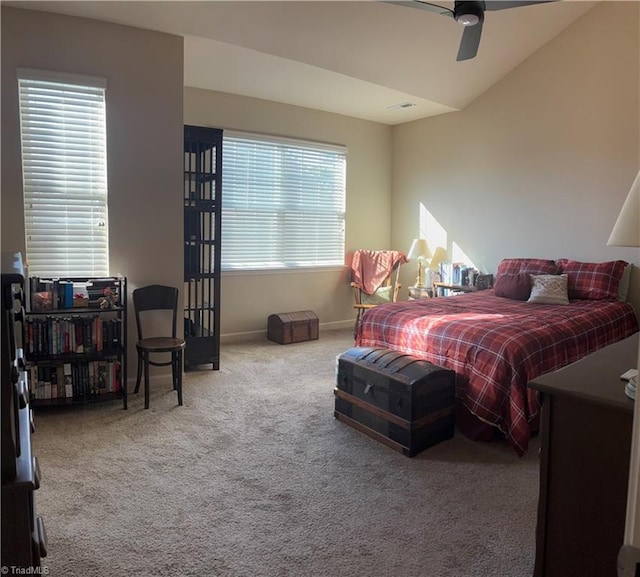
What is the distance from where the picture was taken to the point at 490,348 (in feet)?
10.2

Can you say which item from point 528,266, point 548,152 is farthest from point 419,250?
point 548,152

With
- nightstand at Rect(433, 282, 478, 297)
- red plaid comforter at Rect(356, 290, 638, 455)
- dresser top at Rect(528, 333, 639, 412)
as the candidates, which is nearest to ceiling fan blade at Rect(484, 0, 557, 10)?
red plaid comforter at Rect(356, 290, 638, 455)

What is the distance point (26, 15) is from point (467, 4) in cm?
288

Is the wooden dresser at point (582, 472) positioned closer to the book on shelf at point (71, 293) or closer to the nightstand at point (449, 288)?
the book on shelf at point (71, 293)

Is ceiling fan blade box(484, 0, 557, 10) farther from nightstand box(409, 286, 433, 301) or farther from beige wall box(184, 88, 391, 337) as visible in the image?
nightstand box(409, 286, 433, 301)

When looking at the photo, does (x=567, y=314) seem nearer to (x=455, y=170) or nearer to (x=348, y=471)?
(x=348, y=471)

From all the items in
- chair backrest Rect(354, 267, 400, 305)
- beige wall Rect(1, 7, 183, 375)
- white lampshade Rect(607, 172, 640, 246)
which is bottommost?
chair backrest Rect(354, 267, 400, 305)

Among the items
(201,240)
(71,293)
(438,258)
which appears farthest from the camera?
(438,258)

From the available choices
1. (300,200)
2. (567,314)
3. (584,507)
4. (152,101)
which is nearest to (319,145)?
(300,200)

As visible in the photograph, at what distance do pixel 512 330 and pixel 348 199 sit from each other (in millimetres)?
3636

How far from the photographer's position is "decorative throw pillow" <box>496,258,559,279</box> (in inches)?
192

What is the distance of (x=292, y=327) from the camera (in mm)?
5637

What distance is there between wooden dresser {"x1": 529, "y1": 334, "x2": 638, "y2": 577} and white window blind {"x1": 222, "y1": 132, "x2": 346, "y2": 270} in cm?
437

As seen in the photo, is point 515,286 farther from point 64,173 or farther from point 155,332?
point 64,173
